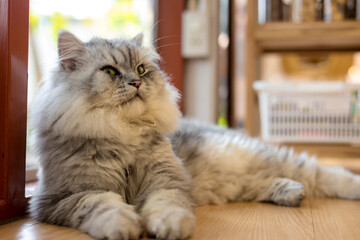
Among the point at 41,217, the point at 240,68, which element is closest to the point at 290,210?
the point at 41,217

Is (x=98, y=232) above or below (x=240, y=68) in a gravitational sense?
below

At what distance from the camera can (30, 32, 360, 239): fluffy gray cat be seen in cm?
115

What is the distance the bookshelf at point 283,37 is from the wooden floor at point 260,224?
132cm

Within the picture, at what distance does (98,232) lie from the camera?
1096 millimetres

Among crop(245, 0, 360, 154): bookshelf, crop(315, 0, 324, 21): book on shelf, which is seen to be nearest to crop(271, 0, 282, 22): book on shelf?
crop(245, 0, 360, 154): bookshelf

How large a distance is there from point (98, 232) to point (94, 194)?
0.17m

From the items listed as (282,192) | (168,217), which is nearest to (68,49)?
(168,217)

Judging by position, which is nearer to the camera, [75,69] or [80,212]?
[80,212]

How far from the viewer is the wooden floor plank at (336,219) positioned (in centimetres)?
126

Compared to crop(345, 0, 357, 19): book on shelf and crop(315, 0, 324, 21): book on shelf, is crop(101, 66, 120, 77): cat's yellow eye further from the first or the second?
crop(345, 0, 357, 19): book on shelf

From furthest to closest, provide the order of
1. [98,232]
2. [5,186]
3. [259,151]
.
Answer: [259,151], [5,186], [98,232]

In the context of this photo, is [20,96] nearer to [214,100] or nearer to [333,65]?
[214,100]

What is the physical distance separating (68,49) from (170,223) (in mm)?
745

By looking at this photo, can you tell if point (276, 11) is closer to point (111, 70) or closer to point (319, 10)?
point (319, 10)
